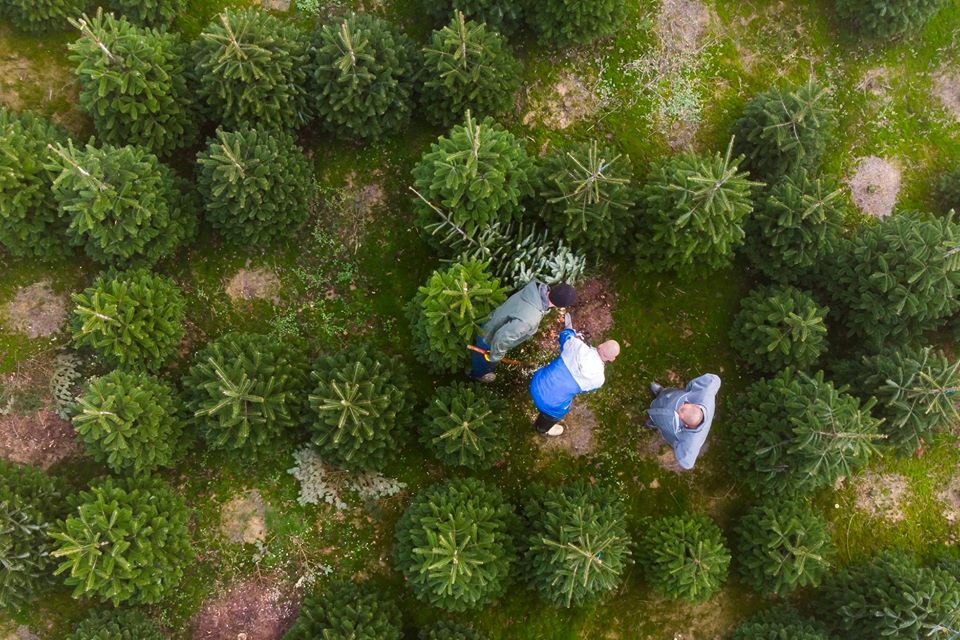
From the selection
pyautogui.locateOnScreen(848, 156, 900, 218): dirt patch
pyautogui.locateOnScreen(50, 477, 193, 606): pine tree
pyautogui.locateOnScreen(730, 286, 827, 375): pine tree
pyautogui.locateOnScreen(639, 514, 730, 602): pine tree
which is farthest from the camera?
pyautogui.locateOnScreen(848, 156, 900, 218): dirt patch

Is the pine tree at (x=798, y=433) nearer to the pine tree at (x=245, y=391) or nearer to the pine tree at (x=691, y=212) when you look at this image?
the pine tree at (x=691, y=212)

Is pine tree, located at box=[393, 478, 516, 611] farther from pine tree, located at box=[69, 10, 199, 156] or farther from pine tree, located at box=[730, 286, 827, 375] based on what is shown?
pine tree, located at box=[69, 10, 199, 156]

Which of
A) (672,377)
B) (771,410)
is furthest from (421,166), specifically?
(771,410)

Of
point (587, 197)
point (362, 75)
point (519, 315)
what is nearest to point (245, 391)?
point (519, 315)

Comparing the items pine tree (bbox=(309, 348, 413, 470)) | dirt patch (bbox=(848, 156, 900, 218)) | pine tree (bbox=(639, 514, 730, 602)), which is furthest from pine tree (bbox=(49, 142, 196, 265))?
dirt patch (bbox=(848, 156, 900, 218))

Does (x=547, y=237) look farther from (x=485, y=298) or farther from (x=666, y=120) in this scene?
(x=666, y=120)

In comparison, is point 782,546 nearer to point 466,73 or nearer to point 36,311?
point 466,73

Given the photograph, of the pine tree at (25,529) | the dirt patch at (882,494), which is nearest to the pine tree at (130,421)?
the pine tree at (25,529)
